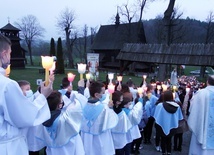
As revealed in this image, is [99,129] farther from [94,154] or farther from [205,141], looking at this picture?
[205,141]

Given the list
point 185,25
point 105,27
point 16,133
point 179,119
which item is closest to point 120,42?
point 105,27

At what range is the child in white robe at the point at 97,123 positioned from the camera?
4.43 m

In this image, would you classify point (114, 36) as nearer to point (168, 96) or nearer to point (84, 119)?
point (168, 96)

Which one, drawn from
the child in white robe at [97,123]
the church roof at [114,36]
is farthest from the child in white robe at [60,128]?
the church roof at [114,36]

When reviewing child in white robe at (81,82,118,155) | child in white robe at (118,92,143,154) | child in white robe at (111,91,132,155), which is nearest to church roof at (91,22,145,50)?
child in white robe at (118,92,143,154)

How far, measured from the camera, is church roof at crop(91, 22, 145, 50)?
147 feet

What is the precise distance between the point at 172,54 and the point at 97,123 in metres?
10.8

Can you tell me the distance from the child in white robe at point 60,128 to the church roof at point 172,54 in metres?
10.9

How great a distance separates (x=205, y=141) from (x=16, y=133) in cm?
452

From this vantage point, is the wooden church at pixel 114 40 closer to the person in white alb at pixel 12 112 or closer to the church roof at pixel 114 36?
the church roof at pixel 114 36

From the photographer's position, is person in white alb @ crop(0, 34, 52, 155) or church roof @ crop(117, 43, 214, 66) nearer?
person in white alb @ crop(0, 34, 52, 155)

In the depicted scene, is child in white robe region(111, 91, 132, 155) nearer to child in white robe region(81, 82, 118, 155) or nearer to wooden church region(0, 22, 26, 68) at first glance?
child in white robe region(81, 82, 118, 155)

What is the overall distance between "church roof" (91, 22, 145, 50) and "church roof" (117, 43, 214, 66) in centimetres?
2710

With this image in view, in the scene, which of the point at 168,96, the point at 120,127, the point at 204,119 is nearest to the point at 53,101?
the point at 120,127
